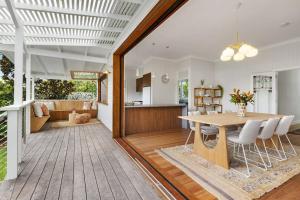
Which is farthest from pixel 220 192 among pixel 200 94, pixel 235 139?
pixel 200 94

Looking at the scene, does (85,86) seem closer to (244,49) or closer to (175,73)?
(175,73)

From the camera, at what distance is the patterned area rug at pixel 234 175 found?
1.93m

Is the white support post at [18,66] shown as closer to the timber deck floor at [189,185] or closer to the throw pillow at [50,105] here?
the timber deck floor at [189,185]

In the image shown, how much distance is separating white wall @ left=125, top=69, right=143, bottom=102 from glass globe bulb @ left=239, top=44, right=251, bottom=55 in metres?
6.35

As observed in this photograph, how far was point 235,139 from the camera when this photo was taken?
105 inches

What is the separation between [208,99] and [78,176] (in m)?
5.83

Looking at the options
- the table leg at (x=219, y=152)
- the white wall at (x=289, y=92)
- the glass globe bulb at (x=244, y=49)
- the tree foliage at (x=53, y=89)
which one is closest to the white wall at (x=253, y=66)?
the white wall at (x=289, y=92)

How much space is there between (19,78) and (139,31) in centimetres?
198

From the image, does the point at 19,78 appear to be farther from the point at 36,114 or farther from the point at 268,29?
the point at 268,29

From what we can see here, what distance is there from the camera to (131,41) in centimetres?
312

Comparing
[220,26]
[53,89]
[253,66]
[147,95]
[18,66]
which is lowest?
[147,95]

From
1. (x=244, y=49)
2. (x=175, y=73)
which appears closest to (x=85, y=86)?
(x=175, y=73)

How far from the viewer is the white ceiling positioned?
9.29 ft

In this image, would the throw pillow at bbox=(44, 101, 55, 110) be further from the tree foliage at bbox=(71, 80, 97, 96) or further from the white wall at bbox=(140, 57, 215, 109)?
the white wall at bbox=(140, 57, 215, 109)
